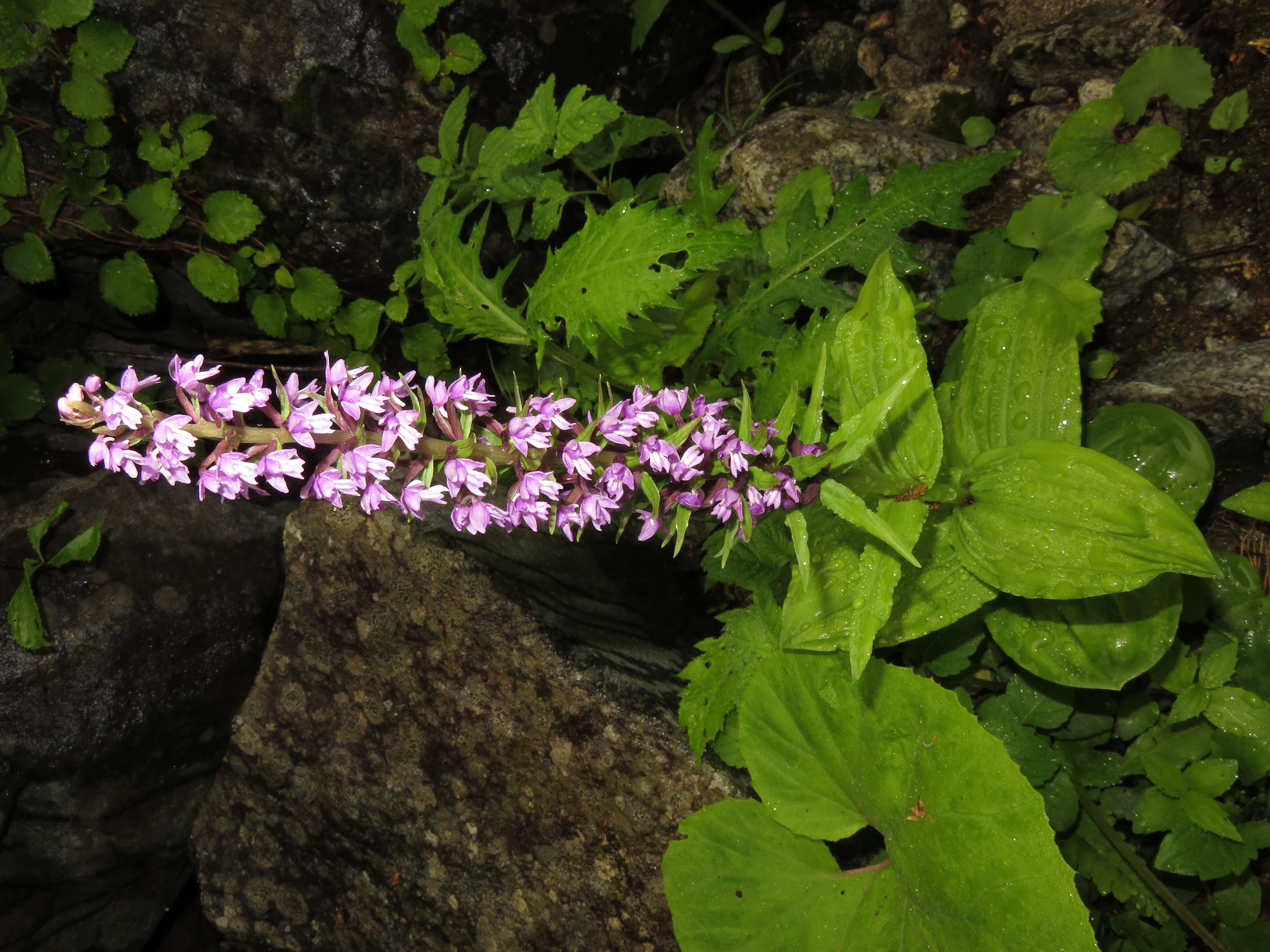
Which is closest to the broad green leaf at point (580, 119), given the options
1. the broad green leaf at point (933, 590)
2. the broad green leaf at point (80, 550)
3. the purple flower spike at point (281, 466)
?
the purple flower spike at point (281, 466)

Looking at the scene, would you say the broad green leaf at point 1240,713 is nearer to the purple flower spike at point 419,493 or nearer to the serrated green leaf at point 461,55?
the purple flower spike at point 419,493

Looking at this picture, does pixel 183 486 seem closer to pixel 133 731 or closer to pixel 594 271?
pixel 133 731

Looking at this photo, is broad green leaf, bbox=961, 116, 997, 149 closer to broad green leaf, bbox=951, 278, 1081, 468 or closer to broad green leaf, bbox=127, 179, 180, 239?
broad green leaf, bbox=951, 278, 1081, 468

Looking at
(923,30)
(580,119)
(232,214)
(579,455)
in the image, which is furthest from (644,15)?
(579,455)

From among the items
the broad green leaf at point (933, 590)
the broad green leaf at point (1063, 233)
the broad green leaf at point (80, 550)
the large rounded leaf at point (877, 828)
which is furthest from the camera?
the broad green leaf at point (80, 550)

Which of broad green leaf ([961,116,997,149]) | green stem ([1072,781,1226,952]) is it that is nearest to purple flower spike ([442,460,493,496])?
green stem ([1072,781,1226,952])

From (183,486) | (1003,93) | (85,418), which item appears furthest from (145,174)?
(1003,93)
